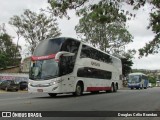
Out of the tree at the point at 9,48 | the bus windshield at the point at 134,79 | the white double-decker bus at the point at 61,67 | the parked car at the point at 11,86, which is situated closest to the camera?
the white double-decker bus at the point at 61,67

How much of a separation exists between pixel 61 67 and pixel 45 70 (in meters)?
1.04

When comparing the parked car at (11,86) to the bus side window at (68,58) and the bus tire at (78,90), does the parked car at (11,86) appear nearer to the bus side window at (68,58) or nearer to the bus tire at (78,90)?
the bus tire at (78,90)

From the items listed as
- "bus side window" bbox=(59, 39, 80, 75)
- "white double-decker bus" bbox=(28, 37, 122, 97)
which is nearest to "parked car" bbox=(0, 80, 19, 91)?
"white double-decker bus" bbox=(28, 37, 122, 97)

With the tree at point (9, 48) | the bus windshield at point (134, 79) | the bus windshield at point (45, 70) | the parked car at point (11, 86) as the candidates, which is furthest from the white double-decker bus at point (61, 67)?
the tree at point (9, 48)

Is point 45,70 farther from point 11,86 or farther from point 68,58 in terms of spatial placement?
point 11,86

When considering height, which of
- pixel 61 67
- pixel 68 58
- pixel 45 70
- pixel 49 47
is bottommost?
pixel 45 70

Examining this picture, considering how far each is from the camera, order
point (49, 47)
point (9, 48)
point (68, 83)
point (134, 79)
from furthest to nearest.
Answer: point (9, 48) < point (134, 79) < point (68, 83) < point (49, 47)

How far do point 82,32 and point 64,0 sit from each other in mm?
48953

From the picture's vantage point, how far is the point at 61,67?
24.1 meters

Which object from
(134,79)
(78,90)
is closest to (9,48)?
(134,79)

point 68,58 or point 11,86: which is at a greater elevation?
point 68,58

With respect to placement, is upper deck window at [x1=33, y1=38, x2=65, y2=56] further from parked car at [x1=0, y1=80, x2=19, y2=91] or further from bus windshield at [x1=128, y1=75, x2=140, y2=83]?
bus windshield at [x1=128, y1=75, x2=140, y2=83]

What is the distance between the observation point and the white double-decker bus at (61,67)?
938 inches

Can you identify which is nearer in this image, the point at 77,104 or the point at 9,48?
the point at 77,104
